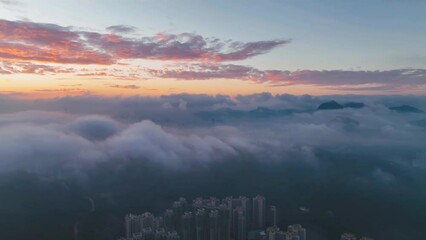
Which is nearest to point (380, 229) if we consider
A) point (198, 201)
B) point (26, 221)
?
point (198, 201)

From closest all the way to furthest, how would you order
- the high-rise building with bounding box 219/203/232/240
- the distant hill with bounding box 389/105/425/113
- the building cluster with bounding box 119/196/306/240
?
the building cluster with bounding box 119/196/306/240, the high-rise building with bounding box 219/203/232/240, the distant hill with bounding box 389/105/425/113

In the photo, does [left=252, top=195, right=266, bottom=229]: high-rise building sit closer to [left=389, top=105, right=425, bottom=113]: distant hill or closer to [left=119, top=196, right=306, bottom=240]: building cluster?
[left=119, top=196, right=306, bottom=240]: building cluster

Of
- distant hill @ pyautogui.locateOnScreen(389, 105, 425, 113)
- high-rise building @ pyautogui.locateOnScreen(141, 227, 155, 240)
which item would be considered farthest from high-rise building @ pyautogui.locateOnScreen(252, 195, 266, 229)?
distant hill @ pyautogui.locateOnScreen(389, 105, 425, 113)

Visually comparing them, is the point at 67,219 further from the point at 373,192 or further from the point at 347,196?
the point at 373,192

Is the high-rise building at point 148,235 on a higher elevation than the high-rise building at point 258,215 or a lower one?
higher

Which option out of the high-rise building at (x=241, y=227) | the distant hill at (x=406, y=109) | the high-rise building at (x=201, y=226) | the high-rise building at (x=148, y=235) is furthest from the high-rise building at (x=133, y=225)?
the distant hill at (x=406, y=109)

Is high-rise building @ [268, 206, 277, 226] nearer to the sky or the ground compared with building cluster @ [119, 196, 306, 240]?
nearer to the ground

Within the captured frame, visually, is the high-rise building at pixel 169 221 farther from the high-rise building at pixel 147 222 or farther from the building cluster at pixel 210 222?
the high-rise building at pixel 147 222

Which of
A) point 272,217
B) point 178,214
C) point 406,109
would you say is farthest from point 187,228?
point 406,109
